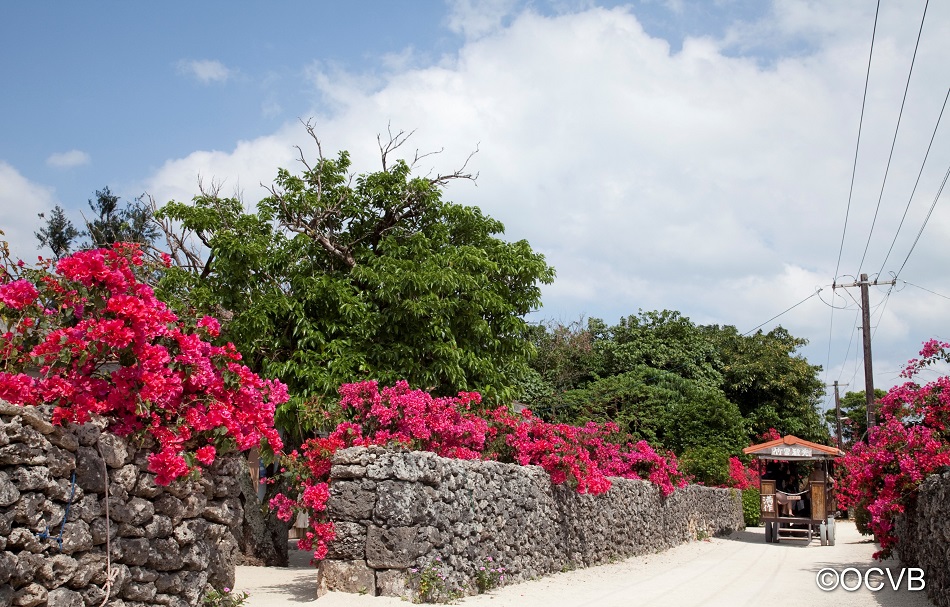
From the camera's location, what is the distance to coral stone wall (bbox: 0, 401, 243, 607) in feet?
13.9

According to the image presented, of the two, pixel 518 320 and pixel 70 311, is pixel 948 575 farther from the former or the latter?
pixel 70 311

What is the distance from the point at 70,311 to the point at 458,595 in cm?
562

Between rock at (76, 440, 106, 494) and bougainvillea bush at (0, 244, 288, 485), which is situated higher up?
bougainvillea bush at (0, 244, 288, 485)

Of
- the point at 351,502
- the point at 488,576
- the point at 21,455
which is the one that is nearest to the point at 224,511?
the point at 21,455

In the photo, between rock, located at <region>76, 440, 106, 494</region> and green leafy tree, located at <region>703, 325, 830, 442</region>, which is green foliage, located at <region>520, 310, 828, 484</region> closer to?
green leafy tree, located at <region>703, 325, 830, 442</region>

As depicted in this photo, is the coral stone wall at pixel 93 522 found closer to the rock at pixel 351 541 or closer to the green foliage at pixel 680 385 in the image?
the rock at pixel 351 541

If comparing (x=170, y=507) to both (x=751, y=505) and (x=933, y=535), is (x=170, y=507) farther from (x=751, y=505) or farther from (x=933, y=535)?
(x=751, y=505)

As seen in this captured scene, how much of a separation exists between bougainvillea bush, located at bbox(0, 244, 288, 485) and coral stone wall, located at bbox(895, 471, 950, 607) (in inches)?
277

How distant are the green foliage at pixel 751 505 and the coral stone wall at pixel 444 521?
17.8 meters

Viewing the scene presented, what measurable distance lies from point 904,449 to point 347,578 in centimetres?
755

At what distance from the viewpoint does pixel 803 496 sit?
20.4 meters

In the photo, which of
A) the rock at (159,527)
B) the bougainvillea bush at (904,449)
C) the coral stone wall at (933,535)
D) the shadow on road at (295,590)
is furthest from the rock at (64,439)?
the bougainvillea bush at (904,449)

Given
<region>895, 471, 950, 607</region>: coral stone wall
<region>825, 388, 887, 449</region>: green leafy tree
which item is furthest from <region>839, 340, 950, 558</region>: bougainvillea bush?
<region>825, 388, 887, 449</region>: green leafy tree

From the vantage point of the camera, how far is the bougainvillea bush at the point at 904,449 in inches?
395
